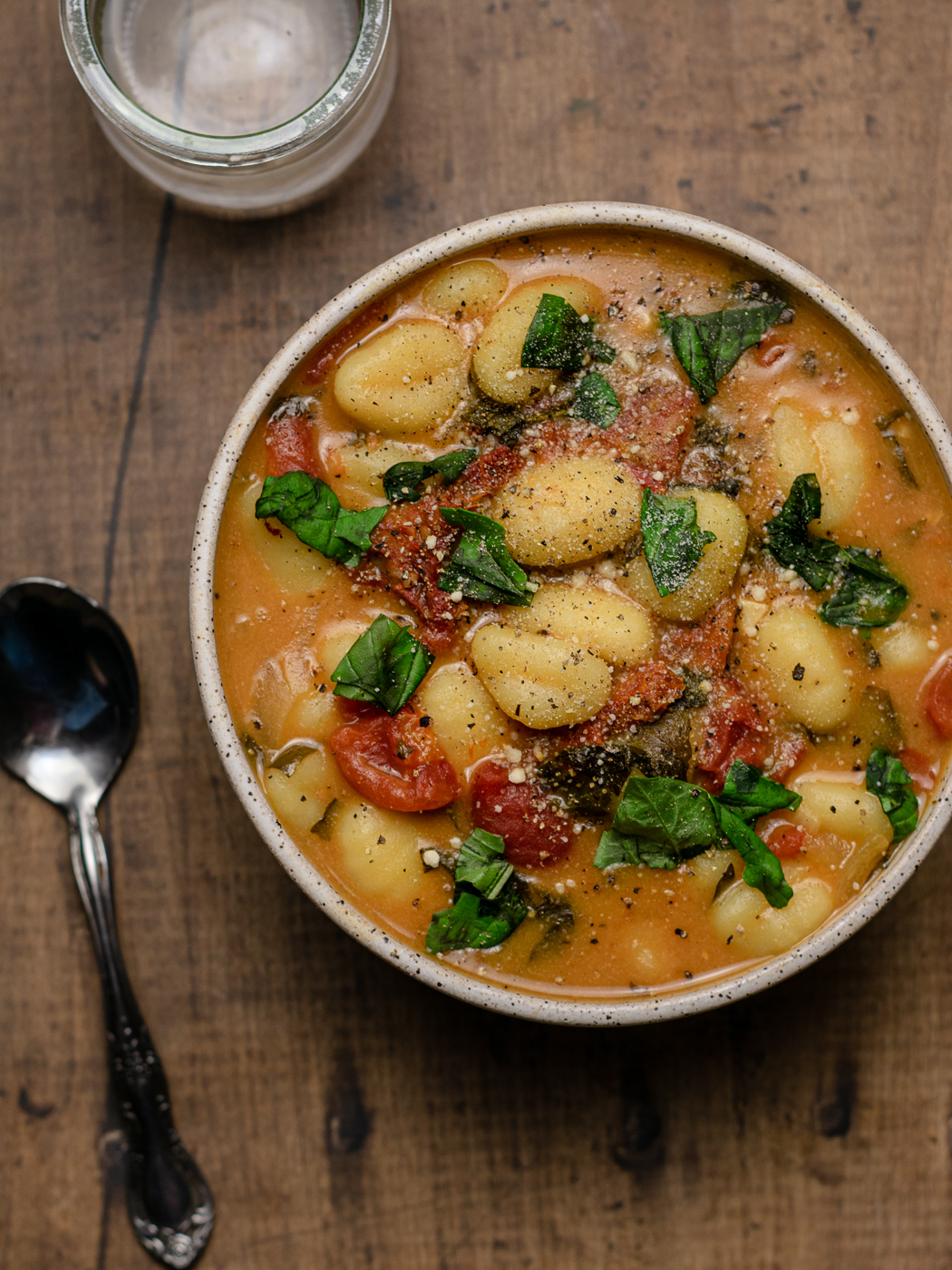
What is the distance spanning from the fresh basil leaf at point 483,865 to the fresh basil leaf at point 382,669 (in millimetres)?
261

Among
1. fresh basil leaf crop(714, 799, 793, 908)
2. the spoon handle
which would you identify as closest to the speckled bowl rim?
fresh basil leaf crop(714, 799, 793, 908)

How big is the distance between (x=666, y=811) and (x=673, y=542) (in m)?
0.44

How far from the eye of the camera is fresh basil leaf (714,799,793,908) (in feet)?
5.49

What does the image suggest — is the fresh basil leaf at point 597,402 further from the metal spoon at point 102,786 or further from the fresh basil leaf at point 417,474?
the metal spoon at point 102,786

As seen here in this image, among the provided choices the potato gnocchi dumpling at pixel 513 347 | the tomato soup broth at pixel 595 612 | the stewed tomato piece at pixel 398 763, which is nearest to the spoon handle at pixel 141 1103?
the tomato soup broth at pixel 595 612

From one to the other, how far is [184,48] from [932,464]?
70.6 inches

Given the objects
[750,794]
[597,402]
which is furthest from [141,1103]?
[597,402]

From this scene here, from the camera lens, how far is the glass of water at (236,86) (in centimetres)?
200

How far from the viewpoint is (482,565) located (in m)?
1.68

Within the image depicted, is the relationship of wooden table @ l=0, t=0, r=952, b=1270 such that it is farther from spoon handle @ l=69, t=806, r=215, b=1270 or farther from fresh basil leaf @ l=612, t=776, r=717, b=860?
fresh basil leaf @ l=612, t=776, r=717, b=860

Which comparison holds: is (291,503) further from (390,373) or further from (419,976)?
(419,976)

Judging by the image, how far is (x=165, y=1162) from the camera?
7.14ft

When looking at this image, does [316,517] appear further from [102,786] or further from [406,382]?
[102,786]

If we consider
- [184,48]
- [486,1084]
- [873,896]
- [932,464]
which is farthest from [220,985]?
[184,48]
